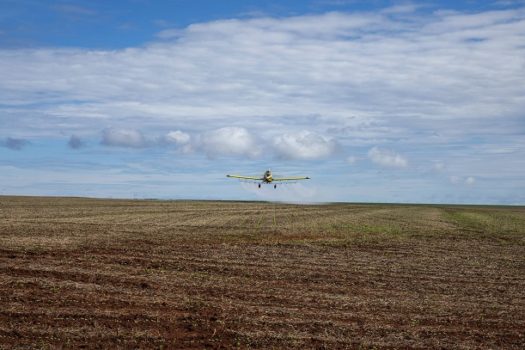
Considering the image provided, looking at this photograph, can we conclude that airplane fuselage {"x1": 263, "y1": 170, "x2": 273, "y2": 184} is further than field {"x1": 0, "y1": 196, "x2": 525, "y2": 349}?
Yes

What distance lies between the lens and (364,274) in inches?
962

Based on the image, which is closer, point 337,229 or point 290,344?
point 290,344

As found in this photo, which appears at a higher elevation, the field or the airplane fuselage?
the airplane fuselage

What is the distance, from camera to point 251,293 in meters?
19.5

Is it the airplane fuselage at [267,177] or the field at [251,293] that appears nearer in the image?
the field at [251,293]

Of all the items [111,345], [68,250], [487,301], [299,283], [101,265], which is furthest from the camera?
[68,250]

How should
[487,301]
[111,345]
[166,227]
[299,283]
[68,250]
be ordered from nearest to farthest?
[111,345] → [487,301] → [299,283] → [68,250] → [166,227]

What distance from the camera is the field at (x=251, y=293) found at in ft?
47.6

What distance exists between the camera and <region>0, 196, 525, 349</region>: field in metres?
14.5

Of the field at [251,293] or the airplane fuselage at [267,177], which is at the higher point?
the airplane fuselage at [267,177]

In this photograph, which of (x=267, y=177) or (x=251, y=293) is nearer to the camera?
(x=251, y=293)

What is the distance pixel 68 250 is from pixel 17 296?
10766 millimetres

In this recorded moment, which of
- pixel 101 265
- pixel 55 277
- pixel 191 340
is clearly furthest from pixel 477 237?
pixel 191 340

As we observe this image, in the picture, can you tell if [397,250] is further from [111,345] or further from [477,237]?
[111,345]
